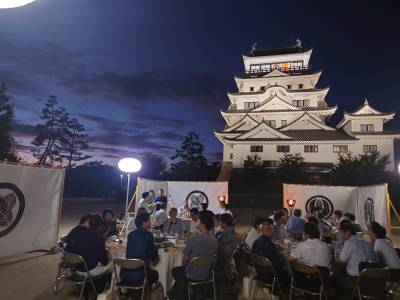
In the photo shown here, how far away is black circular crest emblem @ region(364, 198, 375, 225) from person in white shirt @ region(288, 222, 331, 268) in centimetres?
687

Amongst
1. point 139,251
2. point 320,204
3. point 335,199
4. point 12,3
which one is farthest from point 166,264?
point 335,199

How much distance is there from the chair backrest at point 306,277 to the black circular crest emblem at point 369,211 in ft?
23.3

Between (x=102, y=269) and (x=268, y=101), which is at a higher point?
(x=268, y=101)

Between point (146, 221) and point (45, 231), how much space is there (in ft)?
16.3

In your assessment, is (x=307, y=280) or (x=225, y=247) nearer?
(x=307, y=280)

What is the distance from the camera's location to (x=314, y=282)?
13.4 ft

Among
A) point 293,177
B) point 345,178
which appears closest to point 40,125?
point 293,177

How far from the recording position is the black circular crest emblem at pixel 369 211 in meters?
9.83

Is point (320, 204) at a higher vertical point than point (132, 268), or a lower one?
higher

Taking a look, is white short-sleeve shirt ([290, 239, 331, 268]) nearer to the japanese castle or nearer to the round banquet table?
the round banquet table

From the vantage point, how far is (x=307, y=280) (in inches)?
163

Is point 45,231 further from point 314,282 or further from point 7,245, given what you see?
point 314,282

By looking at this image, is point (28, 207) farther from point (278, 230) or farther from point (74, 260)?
point (278, 230)

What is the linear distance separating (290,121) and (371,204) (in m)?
24.0
